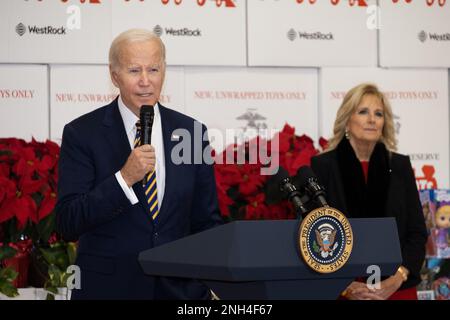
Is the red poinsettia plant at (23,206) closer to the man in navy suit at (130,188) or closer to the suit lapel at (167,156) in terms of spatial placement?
the man in navy suit at (130,188)

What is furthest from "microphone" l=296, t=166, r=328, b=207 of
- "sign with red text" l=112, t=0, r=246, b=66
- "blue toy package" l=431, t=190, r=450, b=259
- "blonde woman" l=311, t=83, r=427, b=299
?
"sign with red text" l=112, t=0, r=246, b=66

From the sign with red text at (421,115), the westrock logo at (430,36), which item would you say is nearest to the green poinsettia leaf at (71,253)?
the sign with red text at (421,115)

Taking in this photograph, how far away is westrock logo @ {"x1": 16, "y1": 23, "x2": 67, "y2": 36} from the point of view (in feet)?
16.8

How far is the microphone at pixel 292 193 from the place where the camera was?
1983mm

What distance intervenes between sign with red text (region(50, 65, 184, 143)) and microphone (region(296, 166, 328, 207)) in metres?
3.16

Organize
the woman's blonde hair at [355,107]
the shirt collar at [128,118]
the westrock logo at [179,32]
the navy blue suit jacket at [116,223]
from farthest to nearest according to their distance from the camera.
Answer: the westrock logo at [179,32] < the woman's blonde hair at [355,107] < the shirt collar at [128,118] < the navy blue suit jacket at [116,223]

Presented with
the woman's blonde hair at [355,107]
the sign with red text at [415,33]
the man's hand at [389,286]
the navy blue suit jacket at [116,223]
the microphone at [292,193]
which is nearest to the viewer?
the microphone at [292,193]

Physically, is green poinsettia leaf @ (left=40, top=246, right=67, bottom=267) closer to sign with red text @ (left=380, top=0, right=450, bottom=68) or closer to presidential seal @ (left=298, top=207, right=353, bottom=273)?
presidential seal @ (left=298, top=207, right=353, bottom=273)

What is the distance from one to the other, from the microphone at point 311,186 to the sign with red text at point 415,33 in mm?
3700

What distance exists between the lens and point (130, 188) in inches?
93.7

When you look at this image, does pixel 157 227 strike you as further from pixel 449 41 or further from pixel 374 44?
pixel 449 41

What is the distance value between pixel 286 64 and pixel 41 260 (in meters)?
2.34

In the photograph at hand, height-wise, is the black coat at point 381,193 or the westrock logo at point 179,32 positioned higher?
the westrock logo at point 179,32

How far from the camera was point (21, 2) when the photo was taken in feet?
16.8
